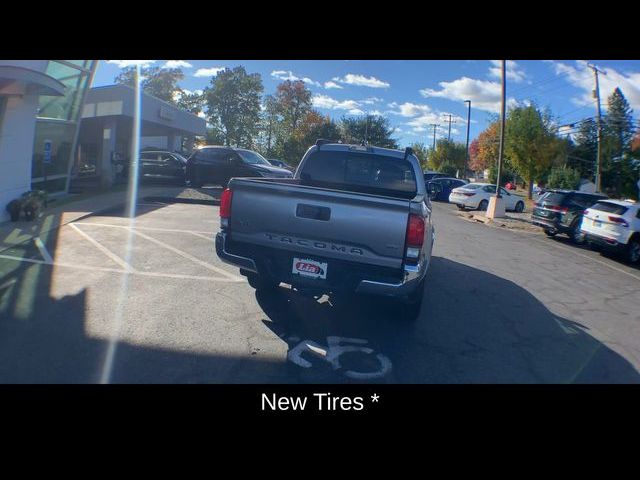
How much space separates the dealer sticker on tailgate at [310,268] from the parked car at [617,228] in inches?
413

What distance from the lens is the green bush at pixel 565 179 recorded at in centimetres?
3325

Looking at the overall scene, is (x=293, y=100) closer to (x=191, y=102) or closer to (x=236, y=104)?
(x=236, y=104)

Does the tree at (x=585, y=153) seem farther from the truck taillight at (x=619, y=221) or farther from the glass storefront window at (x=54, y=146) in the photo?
the glass storefront window at (x=54, y=146)

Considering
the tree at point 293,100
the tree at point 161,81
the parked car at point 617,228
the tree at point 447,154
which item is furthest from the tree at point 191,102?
the parked car at point 617,228

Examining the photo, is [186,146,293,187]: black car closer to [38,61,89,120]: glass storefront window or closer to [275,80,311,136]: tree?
[38,61,89,120]: glass storefront window

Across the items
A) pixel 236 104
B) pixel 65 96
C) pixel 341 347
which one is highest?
pixel 236 104

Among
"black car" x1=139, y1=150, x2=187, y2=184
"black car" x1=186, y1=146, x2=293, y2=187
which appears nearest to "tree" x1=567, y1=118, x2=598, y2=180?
"black car" x1=186, y1=146, x2=293, y2=187

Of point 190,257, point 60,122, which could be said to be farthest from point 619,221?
point 60,122

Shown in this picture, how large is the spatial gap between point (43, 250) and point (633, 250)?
524 inches

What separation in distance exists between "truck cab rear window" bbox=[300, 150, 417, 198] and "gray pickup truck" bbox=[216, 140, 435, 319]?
198 centimetres

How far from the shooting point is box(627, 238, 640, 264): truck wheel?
1194 cm

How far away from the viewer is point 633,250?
12.0 meters

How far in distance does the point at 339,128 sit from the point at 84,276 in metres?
46.0
